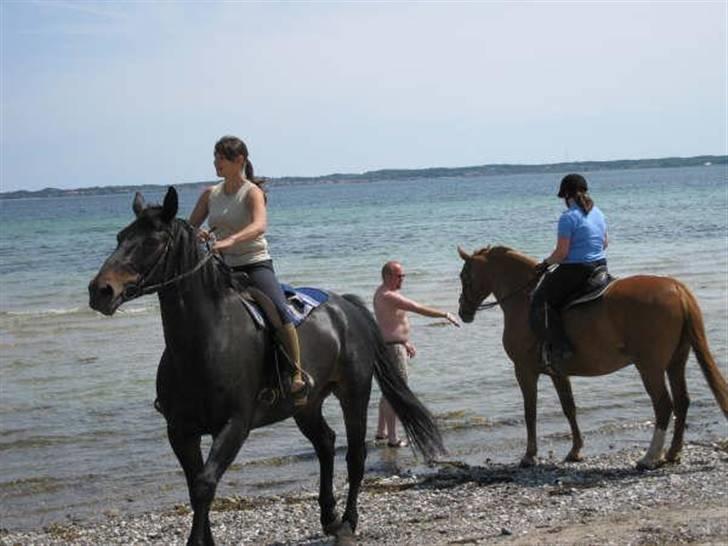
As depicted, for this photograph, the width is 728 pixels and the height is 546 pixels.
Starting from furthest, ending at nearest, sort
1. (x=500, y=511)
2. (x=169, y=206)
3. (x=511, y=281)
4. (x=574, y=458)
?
(x=511, y=281)
(x=574, y=458)
(x=500, y=511)
(x=169, y=206)

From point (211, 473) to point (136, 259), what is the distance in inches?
57.6

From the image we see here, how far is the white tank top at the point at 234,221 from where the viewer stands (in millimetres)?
8297

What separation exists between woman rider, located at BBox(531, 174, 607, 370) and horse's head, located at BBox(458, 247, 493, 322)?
40.5 inches

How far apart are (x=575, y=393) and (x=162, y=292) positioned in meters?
9.81

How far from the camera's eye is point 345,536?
8.83 m

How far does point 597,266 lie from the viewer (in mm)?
A: 11195

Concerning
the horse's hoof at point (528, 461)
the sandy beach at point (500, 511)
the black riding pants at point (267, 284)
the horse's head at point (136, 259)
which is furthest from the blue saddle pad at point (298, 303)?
the horse's hoof at point (528, 461)

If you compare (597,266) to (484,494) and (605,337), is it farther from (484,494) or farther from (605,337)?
(484,494)

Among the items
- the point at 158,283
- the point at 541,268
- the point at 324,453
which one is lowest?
the point at 324,453

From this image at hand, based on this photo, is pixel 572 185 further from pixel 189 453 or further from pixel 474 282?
pixel 189 453

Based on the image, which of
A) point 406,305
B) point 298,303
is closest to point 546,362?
point 406,305

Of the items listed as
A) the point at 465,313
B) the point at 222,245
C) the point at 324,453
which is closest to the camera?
the point at 222,245

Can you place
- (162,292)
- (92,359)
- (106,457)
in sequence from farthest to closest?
(92,359) < (106,457) < (162,292)

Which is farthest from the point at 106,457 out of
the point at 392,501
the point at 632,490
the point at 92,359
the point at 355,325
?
the point at 92,359
